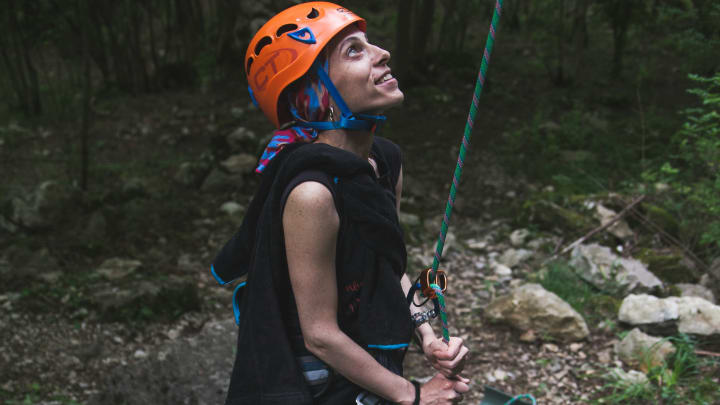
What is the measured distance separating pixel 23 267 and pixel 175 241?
47.3 inches

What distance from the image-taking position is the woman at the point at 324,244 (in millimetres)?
1365

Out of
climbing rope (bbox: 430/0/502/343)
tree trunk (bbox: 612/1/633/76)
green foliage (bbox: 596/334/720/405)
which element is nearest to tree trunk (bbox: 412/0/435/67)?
tree trunk (bbox: 612/1/633/76)

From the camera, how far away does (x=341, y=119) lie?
4.91 ft

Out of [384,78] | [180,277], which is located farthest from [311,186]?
[180,277]

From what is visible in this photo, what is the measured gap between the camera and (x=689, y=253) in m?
4.31

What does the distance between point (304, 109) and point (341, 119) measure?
11cm

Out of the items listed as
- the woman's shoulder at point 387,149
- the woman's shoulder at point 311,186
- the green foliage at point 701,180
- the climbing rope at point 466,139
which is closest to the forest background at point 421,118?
the green foliage at point 701,180

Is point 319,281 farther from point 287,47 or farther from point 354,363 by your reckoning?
point 287,47

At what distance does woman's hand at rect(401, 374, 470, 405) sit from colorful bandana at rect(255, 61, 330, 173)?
0.70m

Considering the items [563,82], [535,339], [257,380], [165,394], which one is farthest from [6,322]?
[563,82]

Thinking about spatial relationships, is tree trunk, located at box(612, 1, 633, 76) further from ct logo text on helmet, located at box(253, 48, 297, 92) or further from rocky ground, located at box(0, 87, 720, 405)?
ct logo text on helmet, located at box(253, 48, 297, 92)

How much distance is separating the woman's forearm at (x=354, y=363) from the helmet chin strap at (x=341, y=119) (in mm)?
510

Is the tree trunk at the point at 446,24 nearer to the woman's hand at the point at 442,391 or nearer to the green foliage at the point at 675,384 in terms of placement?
the green foliage at the point at 675,384

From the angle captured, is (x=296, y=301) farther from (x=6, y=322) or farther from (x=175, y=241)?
(x=175, y=241)
